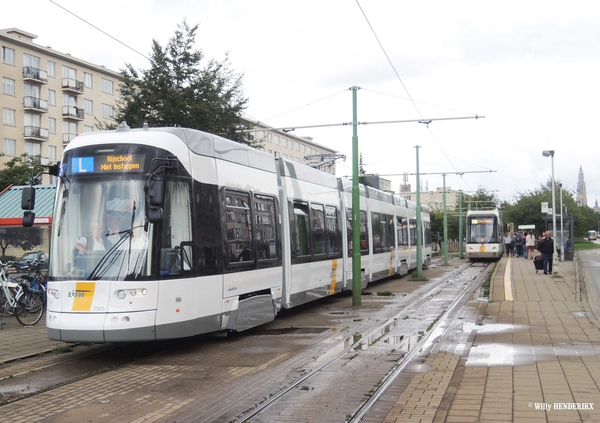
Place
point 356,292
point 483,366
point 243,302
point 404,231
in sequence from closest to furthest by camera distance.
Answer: point 483,366 < point 243,302 < point 356,292 < point 404,231

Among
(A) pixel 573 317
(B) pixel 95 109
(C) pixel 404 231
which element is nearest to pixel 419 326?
(A) pixel 573 317

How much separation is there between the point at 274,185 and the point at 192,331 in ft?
14.9

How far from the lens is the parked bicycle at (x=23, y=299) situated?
14.7 metres

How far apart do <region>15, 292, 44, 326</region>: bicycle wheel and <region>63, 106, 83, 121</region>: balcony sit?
5275 centimetres

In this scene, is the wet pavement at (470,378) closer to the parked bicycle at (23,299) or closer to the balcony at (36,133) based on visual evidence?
the parked bicycle at (23,299)

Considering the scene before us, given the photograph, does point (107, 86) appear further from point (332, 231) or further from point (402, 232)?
point (332, 231)

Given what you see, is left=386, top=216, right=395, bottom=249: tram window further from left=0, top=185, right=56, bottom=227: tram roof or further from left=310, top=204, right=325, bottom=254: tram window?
left=0, top=185, right=56, bottom=227: tram roof

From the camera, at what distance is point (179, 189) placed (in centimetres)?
1051

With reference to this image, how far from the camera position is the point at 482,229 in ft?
148

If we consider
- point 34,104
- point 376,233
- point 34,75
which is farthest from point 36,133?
point 376,233

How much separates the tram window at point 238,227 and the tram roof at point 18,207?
6781 millimetres

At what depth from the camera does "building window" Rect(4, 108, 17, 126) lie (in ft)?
193

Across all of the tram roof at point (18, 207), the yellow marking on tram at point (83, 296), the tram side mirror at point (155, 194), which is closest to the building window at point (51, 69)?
the tram roof at point (18, 207)

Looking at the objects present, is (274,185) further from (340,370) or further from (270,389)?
(270,389)
